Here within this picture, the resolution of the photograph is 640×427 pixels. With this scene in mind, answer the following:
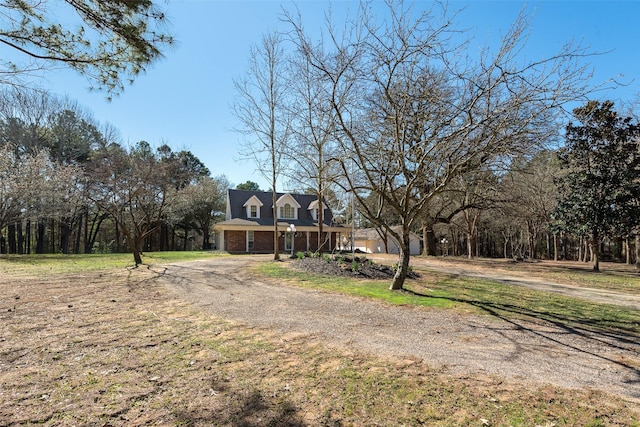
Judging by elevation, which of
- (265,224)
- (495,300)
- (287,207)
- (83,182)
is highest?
(83,182)

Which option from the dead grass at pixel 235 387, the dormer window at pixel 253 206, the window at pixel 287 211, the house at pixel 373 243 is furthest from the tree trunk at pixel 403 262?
the house at pixel 373 243

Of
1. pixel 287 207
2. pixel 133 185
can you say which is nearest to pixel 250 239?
pixel 287 207

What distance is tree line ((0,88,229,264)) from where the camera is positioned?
15117mm

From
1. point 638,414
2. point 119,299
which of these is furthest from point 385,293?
point 119,299

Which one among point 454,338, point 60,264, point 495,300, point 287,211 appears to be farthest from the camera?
point 287,211

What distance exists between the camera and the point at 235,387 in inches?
124

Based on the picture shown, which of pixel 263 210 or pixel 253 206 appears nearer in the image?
pixel 253 206

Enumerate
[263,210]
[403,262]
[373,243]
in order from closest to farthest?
1. [403,262]
2. [263,210]
3. [373,243]

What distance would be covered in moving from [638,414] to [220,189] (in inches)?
1580

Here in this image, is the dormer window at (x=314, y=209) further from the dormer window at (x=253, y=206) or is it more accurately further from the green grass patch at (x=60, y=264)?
the green grass patch at (x=60, y=264)

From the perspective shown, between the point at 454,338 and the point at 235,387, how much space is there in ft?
11.1

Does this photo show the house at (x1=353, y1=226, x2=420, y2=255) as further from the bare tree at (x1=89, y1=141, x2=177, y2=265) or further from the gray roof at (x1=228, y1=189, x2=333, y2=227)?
the bare tree at (x1=89, y1=141, x2=177, y2=265)

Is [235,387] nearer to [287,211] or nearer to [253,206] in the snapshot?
[253,206]

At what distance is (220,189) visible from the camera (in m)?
39.7
